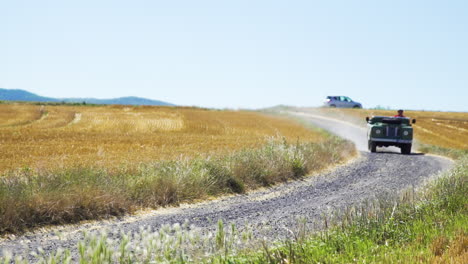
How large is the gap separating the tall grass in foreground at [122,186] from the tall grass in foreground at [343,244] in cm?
252

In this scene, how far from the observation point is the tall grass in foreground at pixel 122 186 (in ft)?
34.3

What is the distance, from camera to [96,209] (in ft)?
37.2

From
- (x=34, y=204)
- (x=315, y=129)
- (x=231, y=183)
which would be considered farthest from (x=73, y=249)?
(x=315, y=129)

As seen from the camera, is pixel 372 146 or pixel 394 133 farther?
pixel 372 146

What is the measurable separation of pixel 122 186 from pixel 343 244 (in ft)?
21.1

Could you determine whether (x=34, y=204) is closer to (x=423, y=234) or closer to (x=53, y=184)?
(x=53, y=184)

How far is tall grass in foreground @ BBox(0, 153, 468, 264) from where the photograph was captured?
18.7ft

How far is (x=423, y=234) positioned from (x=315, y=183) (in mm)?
9315

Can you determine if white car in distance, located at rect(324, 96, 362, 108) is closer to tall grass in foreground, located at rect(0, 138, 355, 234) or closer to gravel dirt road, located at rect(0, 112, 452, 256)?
gravel dirt road, located at rect(0, 112, 452, 256)

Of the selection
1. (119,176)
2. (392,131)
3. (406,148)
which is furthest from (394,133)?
(119,176)

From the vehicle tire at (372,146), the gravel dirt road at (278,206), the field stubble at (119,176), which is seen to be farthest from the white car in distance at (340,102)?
the gravel dirt road at (278,206)

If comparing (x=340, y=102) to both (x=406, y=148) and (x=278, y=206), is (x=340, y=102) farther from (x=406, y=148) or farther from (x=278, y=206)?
(x=278, y=206)

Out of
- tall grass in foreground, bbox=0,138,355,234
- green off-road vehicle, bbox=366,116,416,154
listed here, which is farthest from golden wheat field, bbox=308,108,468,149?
tall grass in foreground, bbox=0,138,355,234

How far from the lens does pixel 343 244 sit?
24.3 feet
